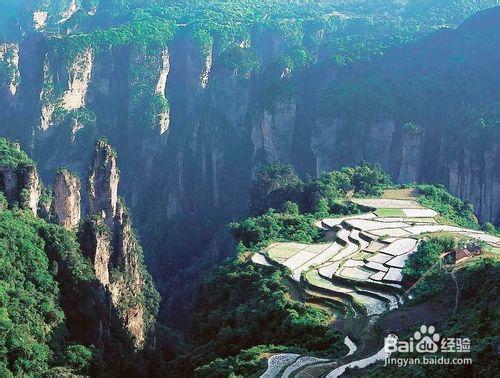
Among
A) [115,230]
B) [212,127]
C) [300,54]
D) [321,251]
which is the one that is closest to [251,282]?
[321,251]

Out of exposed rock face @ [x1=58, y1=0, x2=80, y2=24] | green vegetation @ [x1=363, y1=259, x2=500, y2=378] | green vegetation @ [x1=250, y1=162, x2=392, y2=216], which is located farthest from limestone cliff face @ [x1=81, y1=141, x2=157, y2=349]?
exposed rock face @ [x1=58, y1=0, x2=80, y2=24]

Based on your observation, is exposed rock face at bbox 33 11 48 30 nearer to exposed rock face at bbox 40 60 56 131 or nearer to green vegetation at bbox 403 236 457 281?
exposed rock face at bbox 40 60 56 131

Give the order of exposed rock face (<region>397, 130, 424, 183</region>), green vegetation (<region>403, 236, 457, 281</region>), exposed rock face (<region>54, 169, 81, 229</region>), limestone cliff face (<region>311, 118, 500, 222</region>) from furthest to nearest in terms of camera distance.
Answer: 1. exposed rock face (<region>397, 130, 424, 183</region>)
2. limestone cliff face (<region>311, 118, 500, 222</region>)
3. exposed rock face (<region>54, 169, 81, 229</region>)
4. green vegetation (<region>403, 236, 457, 281</region>)

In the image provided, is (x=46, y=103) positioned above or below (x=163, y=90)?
below

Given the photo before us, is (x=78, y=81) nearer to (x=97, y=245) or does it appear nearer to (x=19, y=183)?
(x=19, y=183)

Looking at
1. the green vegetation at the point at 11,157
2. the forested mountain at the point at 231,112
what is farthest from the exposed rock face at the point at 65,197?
the forested mountain at the point at 231,112

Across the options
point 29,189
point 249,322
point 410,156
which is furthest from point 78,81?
point 249,322
